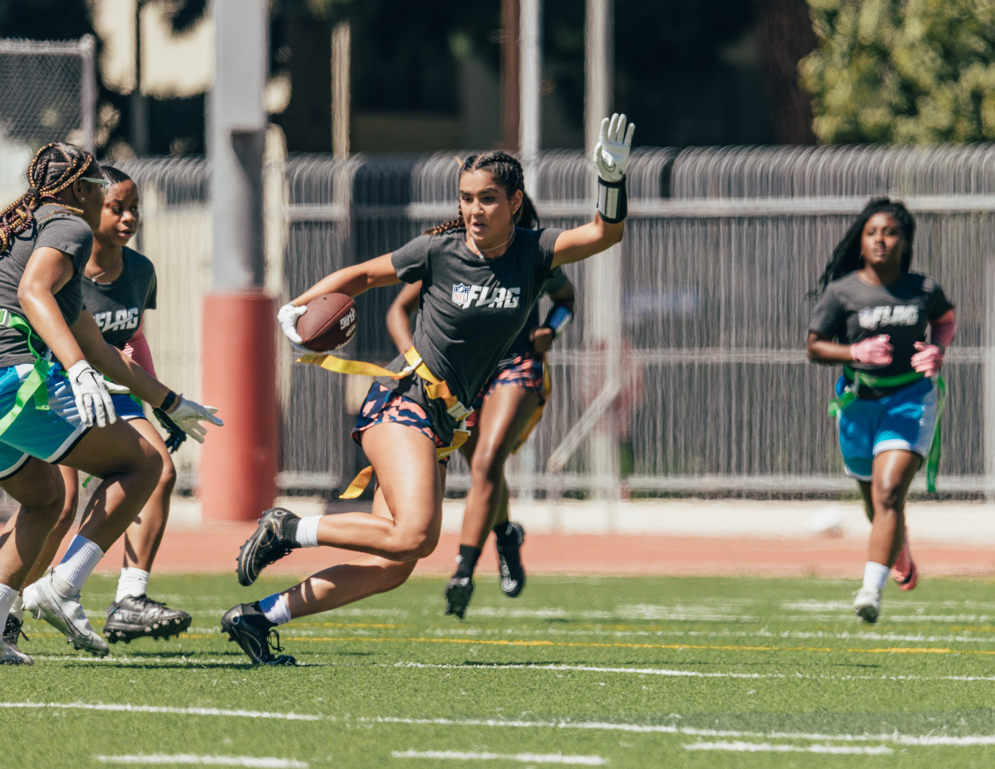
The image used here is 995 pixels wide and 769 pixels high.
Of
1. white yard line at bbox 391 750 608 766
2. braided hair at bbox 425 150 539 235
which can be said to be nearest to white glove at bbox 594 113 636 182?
braided hair at bbox 425 150 539 235

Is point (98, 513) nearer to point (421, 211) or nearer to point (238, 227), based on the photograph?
point (238, 227)

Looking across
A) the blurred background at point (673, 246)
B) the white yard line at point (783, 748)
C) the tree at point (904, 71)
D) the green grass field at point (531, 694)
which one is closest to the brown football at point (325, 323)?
the green grass field at point (531, 694)

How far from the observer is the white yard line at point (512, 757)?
15.0 feet

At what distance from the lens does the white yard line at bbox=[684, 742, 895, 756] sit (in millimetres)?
4746

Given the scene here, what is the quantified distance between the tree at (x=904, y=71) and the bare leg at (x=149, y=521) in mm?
12601

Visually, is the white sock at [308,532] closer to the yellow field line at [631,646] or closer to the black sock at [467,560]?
the yellow field line at [631,646]

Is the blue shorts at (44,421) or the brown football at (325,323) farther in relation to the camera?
the brown football at (325,323)

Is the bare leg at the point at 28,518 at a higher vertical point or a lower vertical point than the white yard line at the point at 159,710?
higher

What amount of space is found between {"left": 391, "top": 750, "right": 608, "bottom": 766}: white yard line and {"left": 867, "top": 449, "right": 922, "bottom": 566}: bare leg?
392 cm

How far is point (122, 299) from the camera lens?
7.57 metres

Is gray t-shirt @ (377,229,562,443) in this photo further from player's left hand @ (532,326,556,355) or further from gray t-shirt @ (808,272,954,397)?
gray t-shirt @ (808,272,954,397)

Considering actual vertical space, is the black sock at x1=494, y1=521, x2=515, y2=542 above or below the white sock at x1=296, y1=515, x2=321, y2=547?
below

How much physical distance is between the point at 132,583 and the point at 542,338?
8.84ft

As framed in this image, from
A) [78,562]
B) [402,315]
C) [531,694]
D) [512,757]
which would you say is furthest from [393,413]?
[402,315]
